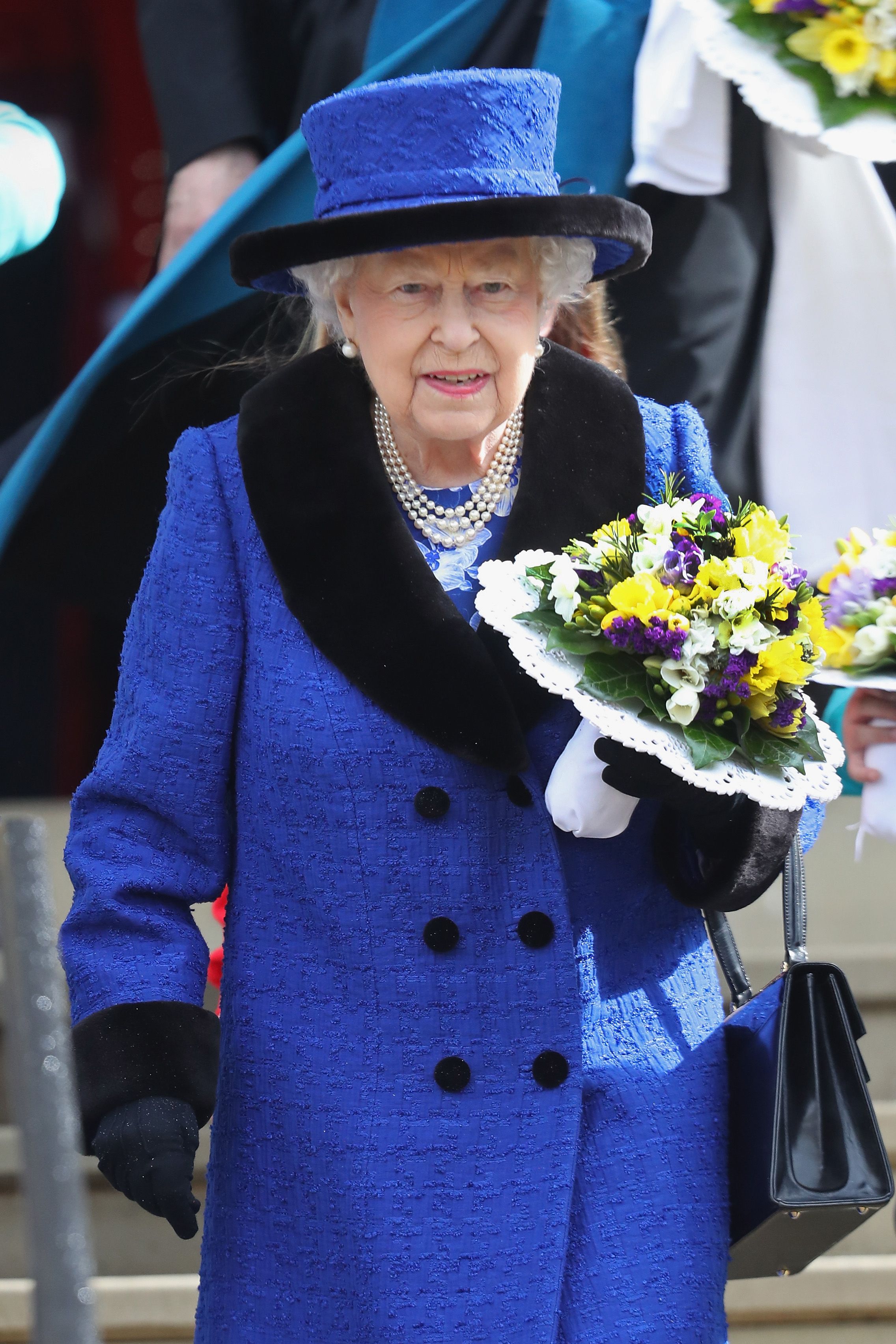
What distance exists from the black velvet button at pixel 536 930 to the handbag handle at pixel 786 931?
236 millimetres

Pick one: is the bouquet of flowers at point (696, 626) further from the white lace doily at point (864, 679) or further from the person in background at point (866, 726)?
the person in background at point (866, 726)

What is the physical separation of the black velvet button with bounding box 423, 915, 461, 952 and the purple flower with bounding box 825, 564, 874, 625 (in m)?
0.67

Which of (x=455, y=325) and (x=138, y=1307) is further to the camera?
(x=138, y=1307)

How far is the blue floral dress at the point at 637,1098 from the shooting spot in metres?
2.12

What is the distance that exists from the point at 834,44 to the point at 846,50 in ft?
0.07

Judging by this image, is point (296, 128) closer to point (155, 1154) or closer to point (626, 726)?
point (626, 726)

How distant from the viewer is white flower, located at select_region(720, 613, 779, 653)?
6.42 ft

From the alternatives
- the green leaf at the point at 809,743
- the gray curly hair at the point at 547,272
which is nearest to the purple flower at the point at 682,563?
the green leaf at the point at 809,743

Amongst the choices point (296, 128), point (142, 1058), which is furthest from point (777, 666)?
point (296, 128)

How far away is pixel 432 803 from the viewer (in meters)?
2.14

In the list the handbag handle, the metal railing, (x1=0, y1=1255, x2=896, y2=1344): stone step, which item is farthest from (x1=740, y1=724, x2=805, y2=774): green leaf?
(x1=0, y1=1255, x2=896, y2=1344): stone step

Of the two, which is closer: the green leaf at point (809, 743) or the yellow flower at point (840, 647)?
the green leaf at point (809, 743)

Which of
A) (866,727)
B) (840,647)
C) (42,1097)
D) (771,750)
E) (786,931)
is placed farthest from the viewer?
(866,727)

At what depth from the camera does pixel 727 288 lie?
3.42m
